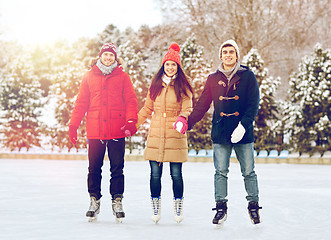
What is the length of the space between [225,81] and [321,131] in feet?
37.9

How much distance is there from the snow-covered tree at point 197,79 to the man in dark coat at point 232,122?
11003mm

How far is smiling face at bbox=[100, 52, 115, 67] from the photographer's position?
5500 mm

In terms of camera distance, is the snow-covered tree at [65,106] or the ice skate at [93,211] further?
the snow-covered tree at [65,106]

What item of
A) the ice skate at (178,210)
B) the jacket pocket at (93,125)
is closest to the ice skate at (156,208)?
the ice skate at (178,210)

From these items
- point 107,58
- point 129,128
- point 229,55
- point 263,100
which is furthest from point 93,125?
point 263,100

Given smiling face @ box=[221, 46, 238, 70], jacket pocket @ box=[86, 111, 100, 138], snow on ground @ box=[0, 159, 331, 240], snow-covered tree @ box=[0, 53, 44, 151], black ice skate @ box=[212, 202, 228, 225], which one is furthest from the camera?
snow-covered tree @ box=[0, 53, 44, 151]

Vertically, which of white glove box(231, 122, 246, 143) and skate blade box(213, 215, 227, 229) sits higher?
white glove box(231, 122, 246, 143)

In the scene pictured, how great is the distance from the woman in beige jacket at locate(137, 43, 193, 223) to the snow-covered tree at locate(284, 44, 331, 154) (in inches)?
448

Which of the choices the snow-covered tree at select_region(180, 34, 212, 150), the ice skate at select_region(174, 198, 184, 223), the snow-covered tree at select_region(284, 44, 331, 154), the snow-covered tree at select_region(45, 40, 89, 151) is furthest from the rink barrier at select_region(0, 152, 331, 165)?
the ice skate at select_region(174, 198, 184, 223)

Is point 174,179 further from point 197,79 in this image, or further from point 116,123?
point 197,79

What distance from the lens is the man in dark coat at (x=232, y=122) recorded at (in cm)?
515

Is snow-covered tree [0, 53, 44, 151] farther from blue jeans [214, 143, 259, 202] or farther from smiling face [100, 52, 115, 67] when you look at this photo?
blue jeans [214, 143, 259, 202]

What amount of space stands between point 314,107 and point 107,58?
1197 cm

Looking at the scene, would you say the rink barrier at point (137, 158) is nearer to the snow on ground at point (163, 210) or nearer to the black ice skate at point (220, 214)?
the snow on ground at point (163, 210)
